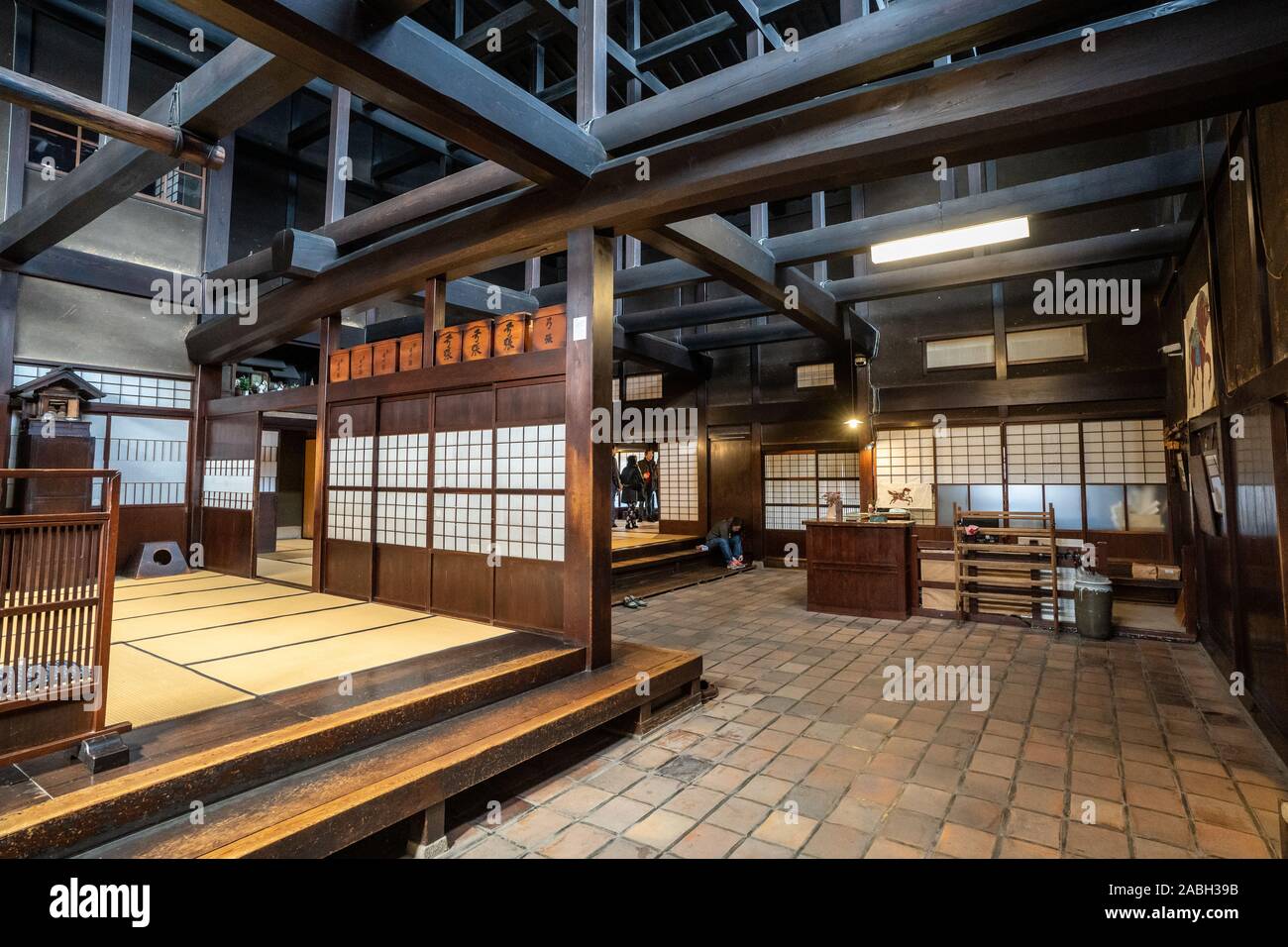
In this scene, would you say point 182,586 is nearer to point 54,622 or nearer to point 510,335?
point 510,335

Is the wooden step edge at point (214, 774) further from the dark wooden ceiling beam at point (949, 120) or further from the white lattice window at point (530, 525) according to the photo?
the dark wooden ceiling beam at point (949, 120)

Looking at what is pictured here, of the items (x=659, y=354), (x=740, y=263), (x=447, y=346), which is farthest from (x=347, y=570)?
(x=659, y=354)

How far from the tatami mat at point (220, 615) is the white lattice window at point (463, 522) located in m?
1.08

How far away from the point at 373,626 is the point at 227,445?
4.34m

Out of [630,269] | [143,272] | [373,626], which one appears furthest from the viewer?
[143,272]

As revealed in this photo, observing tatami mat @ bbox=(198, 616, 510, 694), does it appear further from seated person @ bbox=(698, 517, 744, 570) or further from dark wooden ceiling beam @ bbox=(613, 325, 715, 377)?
seated person @ bbox=(698, 517, 744, 570)

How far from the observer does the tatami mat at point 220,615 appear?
393 cm

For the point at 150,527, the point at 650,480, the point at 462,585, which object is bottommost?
the point at 462,585

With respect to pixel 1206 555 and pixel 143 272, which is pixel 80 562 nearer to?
pixel 143 272

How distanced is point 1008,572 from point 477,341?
18.4 ft

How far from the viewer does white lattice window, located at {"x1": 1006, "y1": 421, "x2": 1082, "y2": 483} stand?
843 cm

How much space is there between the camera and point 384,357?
5.14 m

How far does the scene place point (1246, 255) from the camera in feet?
11.1

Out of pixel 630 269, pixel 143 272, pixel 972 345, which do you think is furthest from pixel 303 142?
pixel 972 345
